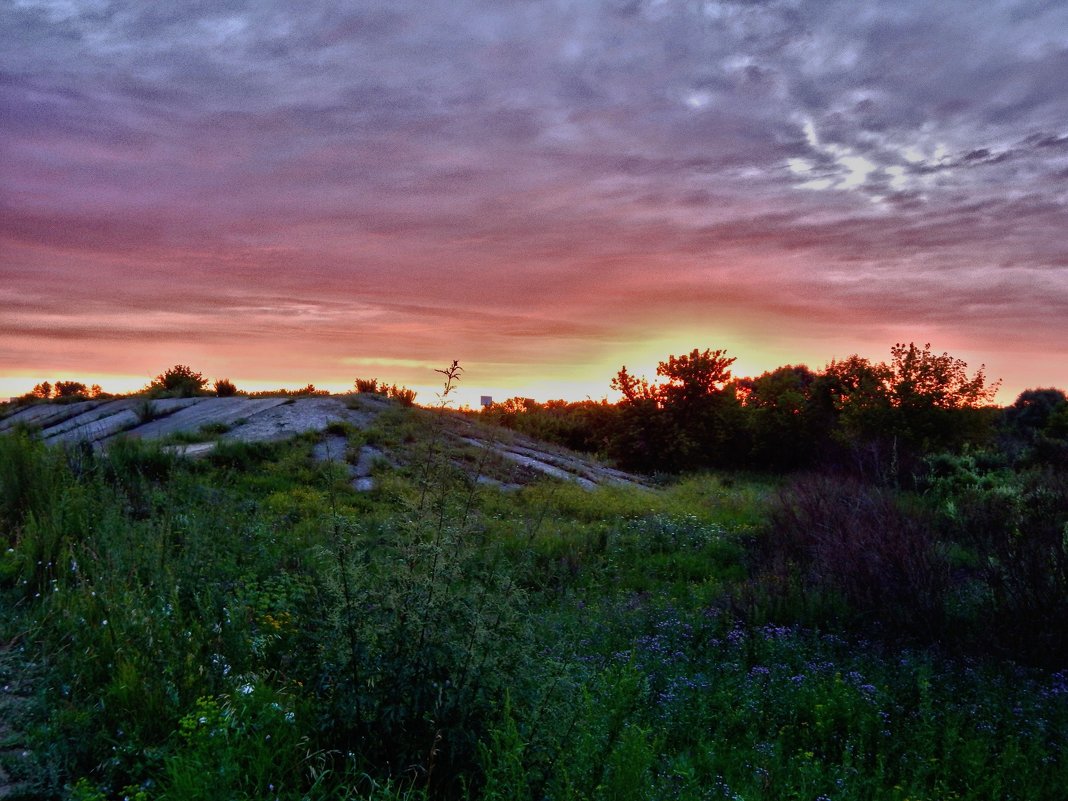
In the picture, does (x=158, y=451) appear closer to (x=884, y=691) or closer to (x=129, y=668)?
(x=129, y=668)

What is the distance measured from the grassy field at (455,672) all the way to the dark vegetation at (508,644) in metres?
0.02

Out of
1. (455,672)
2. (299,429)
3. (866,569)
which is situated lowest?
(455,672)

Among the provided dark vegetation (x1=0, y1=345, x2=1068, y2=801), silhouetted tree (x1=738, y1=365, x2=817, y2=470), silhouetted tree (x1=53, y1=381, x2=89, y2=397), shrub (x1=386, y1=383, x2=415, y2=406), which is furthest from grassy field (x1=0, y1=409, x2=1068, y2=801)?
silhouetted tree (x1=53, y1=381, x2=89, y2=397)

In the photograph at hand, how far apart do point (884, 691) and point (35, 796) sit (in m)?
4.72

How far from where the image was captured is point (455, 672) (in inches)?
144

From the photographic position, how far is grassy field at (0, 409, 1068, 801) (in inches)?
142

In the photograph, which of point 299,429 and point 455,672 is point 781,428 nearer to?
point 299,429

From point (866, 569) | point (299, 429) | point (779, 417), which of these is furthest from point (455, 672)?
point (779, 417)

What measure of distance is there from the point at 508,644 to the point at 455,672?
30 cm

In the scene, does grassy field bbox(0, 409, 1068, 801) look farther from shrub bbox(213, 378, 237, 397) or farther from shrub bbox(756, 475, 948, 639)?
shrub bbox(213, 378, 237, 397)

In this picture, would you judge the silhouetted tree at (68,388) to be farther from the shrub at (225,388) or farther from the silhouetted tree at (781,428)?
the silhouetted tree at (781,428)

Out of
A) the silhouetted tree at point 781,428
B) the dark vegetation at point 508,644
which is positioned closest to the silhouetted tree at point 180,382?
the dark vegetation at point 508,644

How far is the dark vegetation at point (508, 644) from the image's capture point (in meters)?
3.64

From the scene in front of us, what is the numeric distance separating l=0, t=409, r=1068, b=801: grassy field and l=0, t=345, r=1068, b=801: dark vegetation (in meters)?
0.02
